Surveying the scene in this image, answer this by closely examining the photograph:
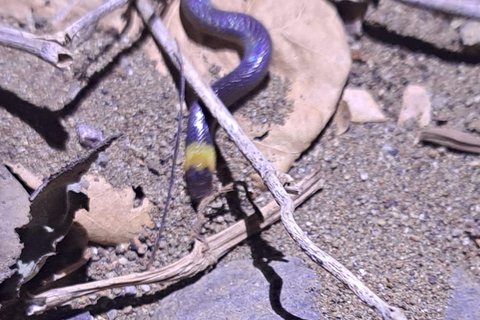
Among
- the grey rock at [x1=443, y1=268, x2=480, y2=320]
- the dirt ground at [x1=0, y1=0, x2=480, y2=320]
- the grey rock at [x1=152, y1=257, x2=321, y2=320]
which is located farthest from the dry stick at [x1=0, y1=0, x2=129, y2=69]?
the grey rock at [x1=443, y1=268, x2=480, y2=320]

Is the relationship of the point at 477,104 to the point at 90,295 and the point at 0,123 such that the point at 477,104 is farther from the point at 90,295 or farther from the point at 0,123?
the point at 0,123

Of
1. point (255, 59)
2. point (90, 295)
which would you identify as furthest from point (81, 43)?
point (90, 295)

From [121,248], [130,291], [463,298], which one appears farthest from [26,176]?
[463,298]

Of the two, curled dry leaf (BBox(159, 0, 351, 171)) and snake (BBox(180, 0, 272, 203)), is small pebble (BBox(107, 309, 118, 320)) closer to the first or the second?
snake (BBox(180, 0, 272, 203))

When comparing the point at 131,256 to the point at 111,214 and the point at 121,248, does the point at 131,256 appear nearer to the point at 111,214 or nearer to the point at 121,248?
the point at 121,248

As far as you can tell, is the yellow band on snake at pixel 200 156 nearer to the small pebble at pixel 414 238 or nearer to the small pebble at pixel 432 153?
the small pebble at pixel 414 238

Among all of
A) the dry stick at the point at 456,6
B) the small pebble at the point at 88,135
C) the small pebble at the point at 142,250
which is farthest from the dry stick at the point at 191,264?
the dry stick at the point at 456,6

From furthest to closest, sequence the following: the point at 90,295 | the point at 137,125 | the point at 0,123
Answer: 1. the point at 137,125
2. the point at 0,123
3. the point at 90,295

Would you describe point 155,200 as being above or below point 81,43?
below
